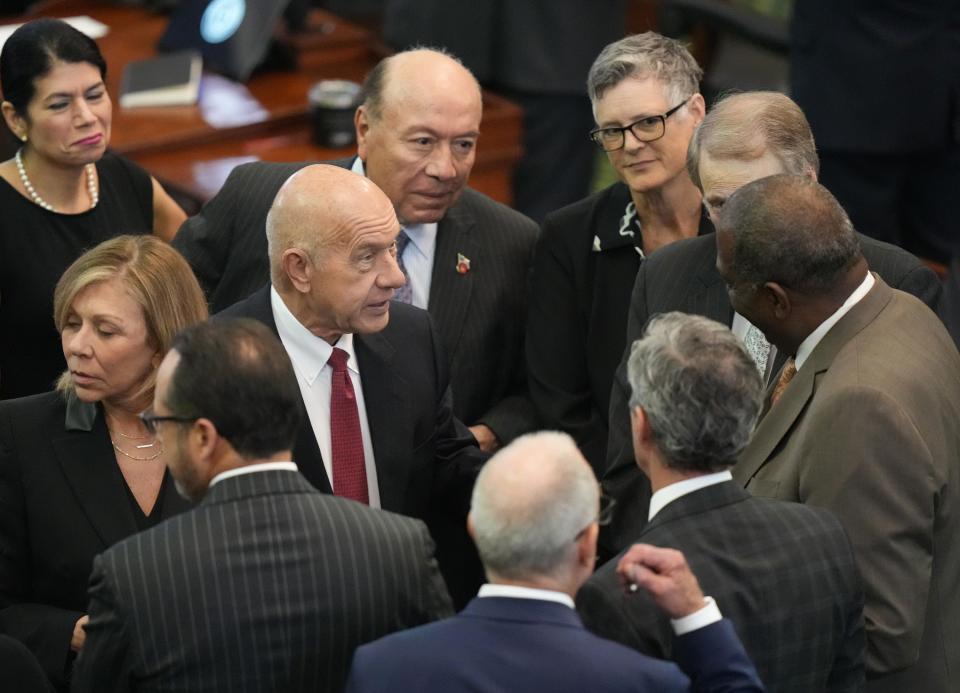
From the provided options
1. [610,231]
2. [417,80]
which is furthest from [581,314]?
[417,80]

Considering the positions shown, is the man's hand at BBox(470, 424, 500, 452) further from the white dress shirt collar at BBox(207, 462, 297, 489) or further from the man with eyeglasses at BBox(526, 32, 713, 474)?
the white dress shirt collar at BBox(207, 462, 297, 489)

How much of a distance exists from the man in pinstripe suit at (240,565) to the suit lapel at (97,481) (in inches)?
21.9

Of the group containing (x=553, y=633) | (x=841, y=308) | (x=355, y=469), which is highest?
(x=841, y=308)

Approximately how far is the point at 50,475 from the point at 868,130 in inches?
138

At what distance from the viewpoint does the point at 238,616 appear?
2.44 metres

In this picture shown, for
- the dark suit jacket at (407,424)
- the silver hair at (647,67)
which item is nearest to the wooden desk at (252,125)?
the silver hair at (647,67)

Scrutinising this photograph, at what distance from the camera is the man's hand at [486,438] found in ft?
12.6

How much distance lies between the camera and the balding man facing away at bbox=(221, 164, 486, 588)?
322cm

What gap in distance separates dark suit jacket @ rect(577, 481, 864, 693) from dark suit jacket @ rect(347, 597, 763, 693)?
18 cm

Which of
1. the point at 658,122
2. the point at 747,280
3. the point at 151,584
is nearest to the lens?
the point at 151,584

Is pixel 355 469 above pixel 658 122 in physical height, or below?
below

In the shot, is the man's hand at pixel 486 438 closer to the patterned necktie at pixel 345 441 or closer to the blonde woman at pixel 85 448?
the patterned necktie at pixel 345 441

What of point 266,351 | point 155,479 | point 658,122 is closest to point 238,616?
point 266,351

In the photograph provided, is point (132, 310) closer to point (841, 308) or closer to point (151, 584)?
point (151, 584)
